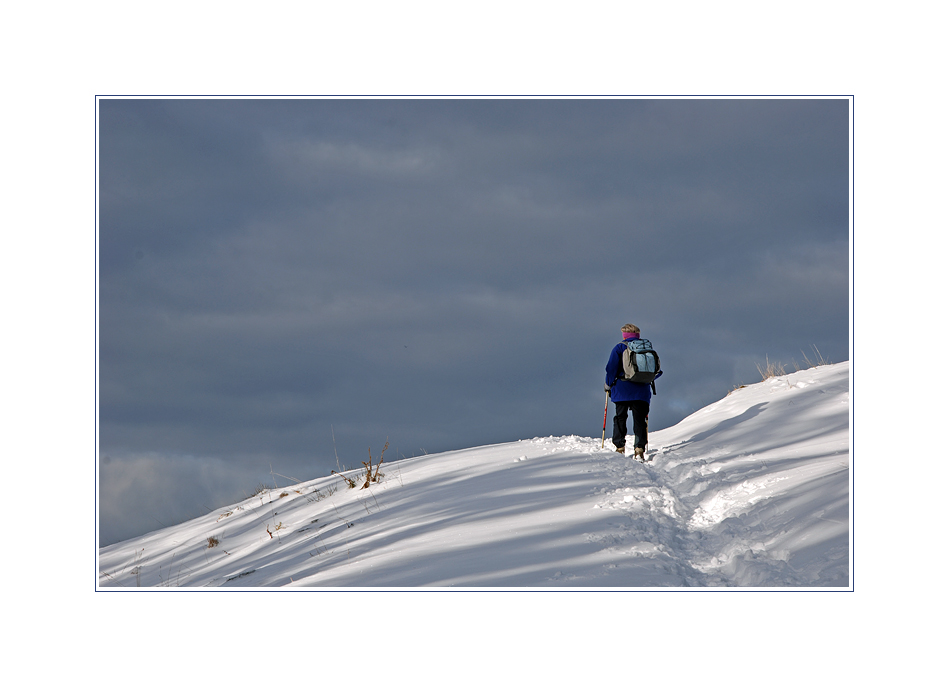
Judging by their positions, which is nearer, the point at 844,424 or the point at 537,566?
the point at 537,566

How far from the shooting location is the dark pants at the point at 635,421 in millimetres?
10086

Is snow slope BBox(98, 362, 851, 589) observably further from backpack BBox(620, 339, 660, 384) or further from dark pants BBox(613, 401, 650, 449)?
backpack BBox(620, 339, 660, 384)

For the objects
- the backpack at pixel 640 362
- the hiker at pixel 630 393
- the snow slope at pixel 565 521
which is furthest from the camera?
the hiker at pixel 630 393

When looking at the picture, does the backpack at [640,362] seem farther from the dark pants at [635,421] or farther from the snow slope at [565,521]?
the snow slope at [565,521]

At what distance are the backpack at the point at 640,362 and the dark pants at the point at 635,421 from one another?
1.45ft

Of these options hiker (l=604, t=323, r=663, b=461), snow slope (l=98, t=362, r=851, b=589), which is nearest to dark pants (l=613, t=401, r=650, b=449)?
hiker (l=604, t=323, r=663, b=461)

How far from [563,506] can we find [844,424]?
5.55 m

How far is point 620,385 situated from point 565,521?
15.7 ft

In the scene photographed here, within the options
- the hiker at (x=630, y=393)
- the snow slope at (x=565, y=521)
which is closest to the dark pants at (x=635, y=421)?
the hiker at (x=630, y=393)

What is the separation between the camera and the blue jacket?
33.0ft

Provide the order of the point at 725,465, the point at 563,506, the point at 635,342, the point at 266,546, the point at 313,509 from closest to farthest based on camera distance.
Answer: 1. the point at 563,506
2. the point at 266,546
3. the point at 725,465
4. the point at 313,509
5. the point at 635,342
